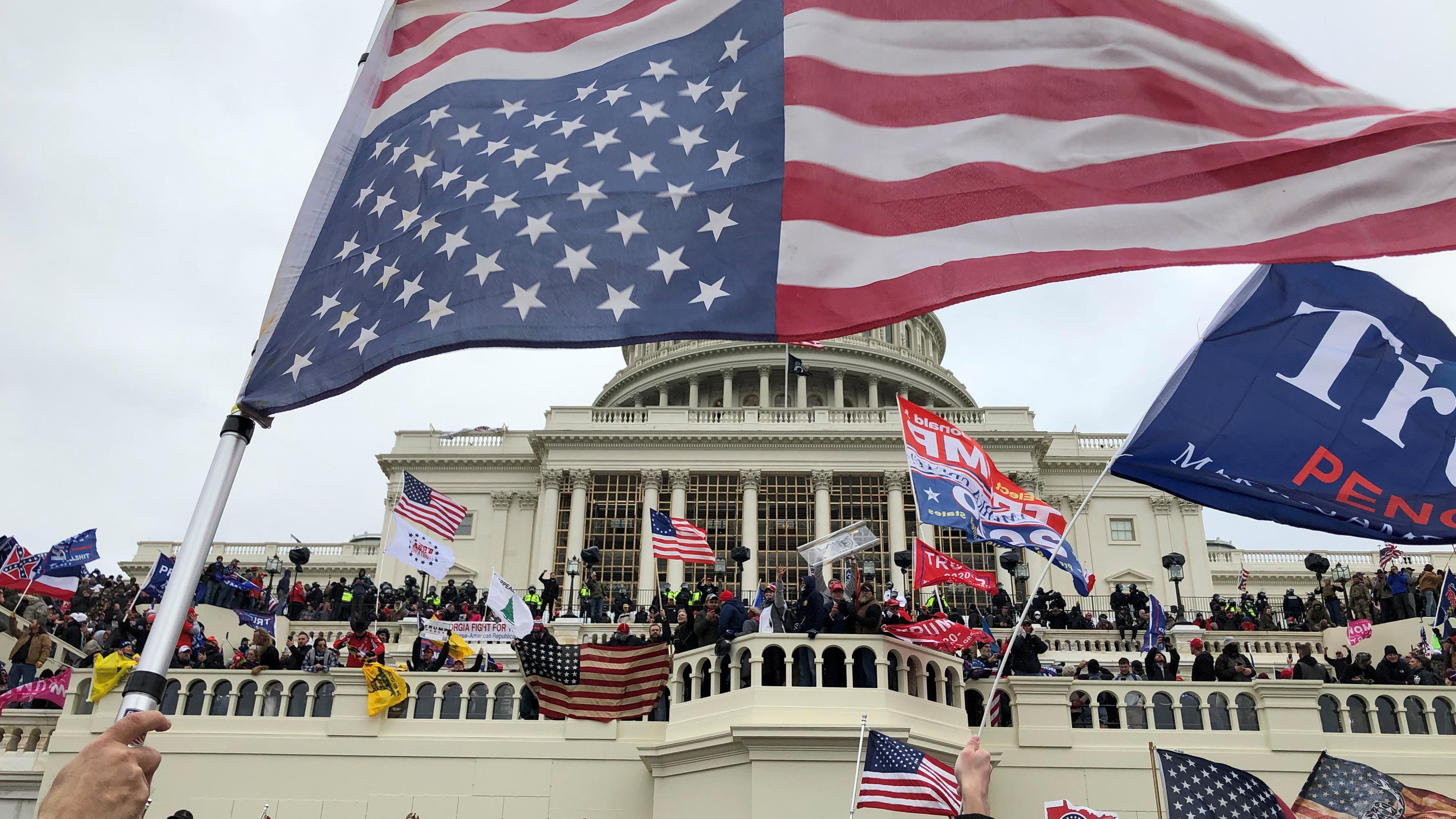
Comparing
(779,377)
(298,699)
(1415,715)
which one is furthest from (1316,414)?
(779,377)

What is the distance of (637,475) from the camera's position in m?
55.1

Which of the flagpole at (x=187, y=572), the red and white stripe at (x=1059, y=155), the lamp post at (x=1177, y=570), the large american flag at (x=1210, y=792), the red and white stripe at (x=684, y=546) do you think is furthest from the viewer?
the lamp post at (x=1177, y=570)

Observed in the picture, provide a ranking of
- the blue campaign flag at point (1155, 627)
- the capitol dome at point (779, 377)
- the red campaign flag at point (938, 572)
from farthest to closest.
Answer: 1. the capitol dome at point (779, 377)
2. the blue campaign flag at point (1155, 627)
3. the red campaign flag at point (938, 572)

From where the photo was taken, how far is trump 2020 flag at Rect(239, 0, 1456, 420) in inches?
254

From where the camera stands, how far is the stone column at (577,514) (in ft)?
173

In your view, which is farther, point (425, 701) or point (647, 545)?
point (647, 545)

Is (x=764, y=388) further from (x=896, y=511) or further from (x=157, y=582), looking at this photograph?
(x=157, y=582)

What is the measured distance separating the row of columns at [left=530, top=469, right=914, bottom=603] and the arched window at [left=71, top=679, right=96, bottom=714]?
108 feet

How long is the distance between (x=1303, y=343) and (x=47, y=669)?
76.5ft

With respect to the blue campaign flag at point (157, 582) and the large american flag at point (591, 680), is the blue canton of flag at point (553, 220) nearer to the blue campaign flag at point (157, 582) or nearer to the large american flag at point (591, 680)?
the large american flag at point (591, 680)

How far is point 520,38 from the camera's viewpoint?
26.1 ft

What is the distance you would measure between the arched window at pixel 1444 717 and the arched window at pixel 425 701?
14577 millimetres

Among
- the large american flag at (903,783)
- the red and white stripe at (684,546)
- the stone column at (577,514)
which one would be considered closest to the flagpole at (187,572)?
the large american flag at (903,783)

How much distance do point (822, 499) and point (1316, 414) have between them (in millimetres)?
44694
